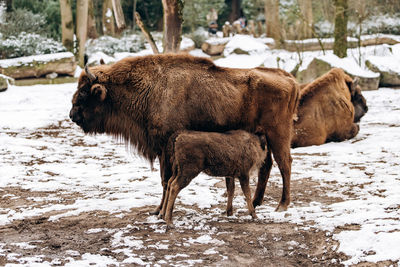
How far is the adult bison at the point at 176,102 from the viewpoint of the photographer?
18.7 ft

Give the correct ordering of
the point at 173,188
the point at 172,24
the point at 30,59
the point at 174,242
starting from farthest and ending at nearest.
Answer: the point at 30,59, the point at 172,24, the point at 173,188, the point at 174,242

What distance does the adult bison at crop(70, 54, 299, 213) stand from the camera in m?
5.70

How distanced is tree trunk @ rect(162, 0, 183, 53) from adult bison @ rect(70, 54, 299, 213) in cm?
555

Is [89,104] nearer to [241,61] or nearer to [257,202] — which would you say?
[257,202]

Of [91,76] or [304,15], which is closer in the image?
[91,76]

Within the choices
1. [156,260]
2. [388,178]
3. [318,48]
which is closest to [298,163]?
[388,178]

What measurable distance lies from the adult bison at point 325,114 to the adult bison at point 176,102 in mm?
4118

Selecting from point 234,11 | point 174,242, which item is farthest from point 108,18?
point 174,242

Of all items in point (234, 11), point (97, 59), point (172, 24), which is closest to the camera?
point (172, 24)

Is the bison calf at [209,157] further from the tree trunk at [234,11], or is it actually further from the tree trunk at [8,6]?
the tree trunk at [234,11]

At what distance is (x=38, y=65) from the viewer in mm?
20453

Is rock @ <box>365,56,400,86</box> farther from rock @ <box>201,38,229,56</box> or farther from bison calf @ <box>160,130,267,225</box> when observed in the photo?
bison calf @ <box>160,130,267,225</box>

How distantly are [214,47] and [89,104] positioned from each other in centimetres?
2275

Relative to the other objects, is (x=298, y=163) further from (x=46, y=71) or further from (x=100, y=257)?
(x=46, y=71)
